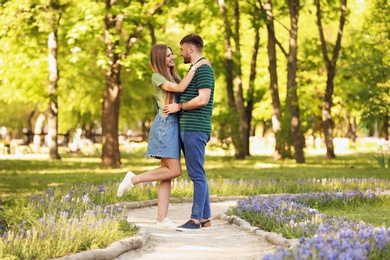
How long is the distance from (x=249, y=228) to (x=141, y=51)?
18428 millimetres

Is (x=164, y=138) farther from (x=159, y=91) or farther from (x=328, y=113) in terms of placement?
(x=328, y=113)

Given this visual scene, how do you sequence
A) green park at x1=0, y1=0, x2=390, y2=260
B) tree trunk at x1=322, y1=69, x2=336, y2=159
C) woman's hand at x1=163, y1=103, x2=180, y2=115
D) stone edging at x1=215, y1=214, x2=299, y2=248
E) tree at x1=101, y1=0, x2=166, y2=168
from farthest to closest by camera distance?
tree trunk at x1=322, y1=69, x2=336, y2=159
tree at x1=101, y1=0, x2=166, y2=168
woman's hand at x1=163, y1=103, x2=180, y2=115
green park at x1=0, y1=0, x2=390, y2=260
stone edging at x1=215, y1=214, x2=299, y2=248

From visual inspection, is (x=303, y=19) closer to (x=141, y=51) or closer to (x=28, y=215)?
(x=141, y=51)

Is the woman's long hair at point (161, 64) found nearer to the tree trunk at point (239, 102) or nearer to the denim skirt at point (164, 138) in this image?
the denim skirt at point (164, 138)

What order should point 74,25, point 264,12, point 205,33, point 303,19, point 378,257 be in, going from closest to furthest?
point 378,257 < point 74,25 < point 264,12 < point 205,33 < point 303,19

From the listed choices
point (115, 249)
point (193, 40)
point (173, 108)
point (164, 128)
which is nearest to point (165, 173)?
point (164, 128)

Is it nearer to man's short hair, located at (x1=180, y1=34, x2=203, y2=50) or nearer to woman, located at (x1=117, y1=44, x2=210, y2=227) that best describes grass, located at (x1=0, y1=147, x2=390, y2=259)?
woman, located at (x1=117, y1=44, x2=210, y2=227)

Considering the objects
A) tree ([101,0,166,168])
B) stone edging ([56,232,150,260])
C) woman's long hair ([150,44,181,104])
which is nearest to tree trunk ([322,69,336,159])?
tree ([101,0,166,168])

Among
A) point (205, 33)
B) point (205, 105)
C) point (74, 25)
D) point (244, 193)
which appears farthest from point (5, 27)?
point (205, 105)

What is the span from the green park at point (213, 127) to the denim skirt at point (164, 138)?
36.5 inches

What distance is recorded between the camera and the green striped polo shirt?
10742 mm

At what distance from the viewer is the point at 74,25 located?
26.6m

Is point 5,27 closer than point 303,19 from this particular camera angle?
Yes

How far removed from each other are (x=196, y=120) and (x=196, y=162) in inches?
20.0
